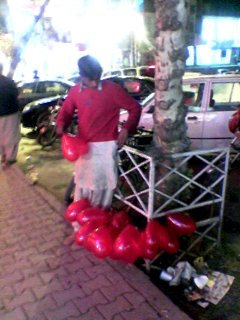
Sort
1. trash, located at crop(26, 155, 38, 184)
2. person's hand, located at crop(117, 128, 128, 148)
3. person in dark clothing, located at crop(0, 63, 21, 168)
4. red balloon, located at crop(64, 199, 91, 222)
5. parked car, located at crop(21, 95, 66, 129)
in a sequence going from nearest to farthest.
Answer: person's hand, located at crop(117, 128, 128, 148) → red balloon, located at crop(64, 199, 91, 222) → trash, located at crop(26, 155, 38, 184) → person in dark clothing, located at crop(0, 63, 21, 168) → parked car, located at crop(21, 95, 66, 129)

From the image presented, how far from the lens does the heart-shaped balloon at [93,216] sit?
3395 millimetres

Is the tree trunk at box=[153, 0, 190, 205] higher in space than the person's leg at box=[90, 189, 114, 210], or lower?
higher

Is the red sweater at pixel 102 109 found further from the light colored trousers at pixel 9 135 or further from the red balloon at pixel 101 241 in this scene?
the light colored trousers at pixel 9 135

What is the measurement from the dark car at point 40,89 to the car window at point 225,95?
6.04 metres

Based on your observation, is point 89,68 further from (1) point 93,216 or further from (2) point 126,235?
(2) point 126,235

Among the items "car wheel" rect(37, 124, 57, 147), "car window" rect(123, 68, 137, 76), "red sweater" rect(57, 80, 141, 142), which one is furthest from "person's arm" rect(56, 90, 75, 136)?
"car window" rect(123, 68, 137, 76)

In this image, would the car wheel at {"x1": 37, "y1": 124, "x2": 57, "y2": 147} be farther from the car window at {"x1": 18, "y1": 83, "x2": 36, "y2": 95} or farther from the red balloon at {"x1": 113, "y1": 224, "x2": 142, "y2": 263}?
the red balloon at {"x1": 113, "y1": 224, "x2": 142, "y2": 263}

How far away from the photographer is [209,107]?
6.55 meters

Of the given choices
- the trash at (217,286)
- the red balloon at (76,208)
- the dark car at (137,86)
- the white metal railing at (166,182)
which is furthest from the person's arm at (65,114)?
the dark car at (137,86)

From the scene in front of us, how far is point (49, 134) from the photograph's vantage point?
8.66 m

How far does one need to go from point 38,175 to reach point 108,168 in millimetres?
3192

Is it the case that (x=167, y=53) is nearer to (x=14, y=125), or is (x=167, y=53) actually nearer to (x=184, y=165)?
(x=184, y=165)

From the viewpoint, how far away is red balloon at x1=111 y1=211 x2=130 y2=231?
3311 millimetres

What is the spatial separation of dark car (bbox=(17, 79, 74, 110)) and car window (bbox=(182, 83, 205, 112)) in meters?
5.77
